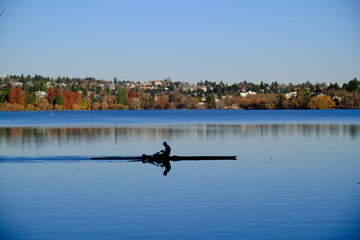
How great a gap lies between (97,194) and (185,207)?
13.8 feet

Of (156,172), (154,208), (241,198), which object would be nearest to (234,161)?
(156,172)

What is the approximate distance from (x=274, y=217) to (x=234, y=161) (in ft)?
47.2

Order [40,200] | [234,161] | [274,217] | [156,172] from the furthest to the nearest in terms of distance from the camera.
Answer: [234,161] → [156,172] → [40,200] → [274,217]

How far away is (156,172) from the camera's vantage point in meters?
26.4

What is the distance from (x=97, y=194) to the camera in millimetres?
19953

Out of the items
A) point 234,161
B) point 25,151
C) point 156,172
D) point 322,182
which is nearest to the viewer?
point 322,182

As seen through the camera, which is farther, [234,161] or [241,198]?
[234,161]

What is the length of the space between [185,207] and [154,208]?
104 cm

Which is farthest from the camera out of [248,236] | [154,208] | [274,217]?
[154,208]

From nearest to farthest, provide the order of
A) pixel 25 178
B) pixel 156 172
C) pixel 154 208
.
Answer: pixel 154 208 → pixel 25 178 → pixel 156 172

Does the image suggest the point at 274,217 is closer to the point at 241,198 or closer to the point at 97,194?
the point at 241,198

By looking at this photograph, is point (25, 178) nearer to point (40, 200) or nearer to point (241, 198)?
point (40, 200)

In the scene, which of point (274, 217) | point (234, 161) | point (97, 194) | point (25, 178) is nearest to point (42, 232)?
point (97, 194)

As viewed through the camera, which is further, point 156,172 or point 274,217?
point 156,172
